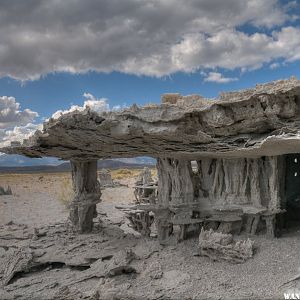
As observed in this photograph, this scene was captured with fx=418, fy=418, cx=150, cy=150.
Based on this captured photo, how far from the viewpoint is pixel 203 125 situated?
345 inches

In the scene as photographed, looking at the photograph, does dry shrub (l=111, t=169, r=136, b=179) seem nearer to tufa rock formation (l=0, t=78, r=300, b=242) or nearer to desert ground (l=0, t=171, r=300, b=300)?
desert ground (l=0, t=171, r=300, b=300)

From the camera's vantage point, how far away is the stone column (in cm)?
1319

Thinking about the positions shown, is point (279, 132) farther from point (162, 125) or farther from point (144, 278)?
point (144, 278)

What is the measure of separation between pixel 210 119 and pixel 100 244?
5273 millimetres

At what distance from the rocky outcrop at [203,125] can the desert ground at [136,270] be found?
7.54 ft

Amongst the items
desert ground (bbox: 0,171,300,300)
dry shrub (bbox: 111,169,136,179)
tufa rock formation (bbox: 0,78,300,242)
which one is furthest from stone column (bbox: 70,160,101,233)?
dry shrub (bbox: 111,169,136,179)

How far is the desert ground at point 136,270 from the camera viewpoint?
25.7 feet

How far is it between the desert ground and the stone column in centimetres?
42

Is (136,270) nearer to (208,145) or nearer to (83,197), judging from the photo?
(208,145)

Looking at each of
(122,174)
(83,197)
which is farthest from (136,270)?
(122,174)

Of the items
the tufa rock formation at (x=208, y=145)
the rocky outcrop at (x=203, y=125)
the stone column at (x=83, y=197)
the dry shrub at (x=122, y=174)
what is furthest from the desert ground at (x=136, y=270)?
the dry shrub at (x=122, y=174)

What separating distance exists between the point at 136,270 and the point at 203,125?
11.4 ft

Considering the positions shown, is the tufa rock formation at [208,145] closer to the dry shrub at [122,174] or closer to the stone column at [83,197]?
the stone column at [83,197]

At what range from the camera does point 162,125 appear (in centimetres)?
881
